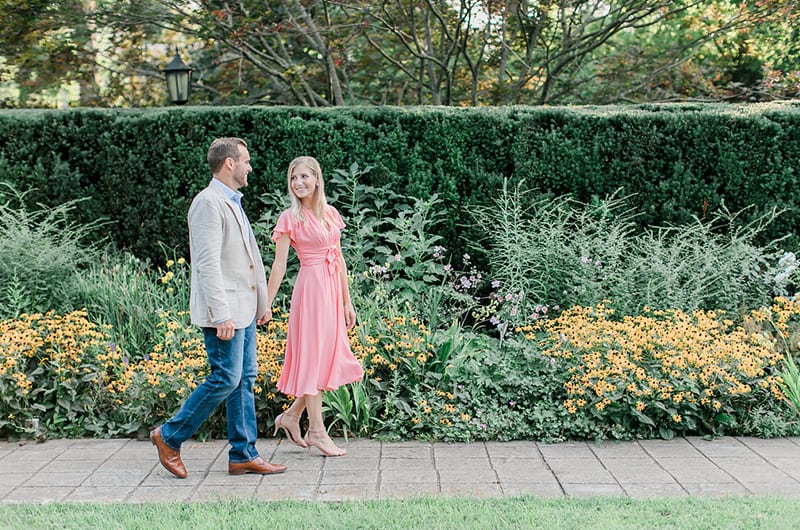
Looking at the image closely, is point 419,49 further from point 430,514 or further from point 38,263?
point 430,514

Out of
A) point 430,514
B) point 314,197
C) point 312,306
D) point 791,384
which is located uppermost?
point 314,197

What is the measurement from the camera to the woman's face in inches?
189

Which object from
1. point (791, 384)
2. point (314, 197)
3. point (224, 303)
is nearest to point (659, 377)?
point (791, 384)

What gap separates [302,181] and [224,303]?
0.97m

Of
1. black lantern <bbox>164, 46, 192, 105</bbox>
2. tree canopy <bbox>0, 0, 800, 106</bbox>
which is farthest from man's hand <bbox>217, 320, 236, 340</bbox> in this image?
black lantern <bbox>164, 46, 192, 105</bbox>

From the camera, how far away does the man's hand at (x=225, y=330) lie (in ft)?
13.8

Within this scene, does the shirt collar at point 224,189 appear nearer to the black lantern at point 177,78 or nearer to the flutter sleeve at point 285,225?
the flutter sleeve at point 285,225

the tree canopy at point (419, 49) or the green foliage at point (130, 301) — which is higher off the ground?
the tree canopy at point (419, 49)

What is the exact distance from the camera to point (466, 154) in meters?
7.43

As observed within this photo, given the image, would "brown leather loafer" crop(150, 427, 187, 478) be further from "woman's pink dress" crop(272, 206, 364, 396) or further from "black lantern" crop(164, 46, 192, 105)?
"black lantern" crop(164, 46, 192, 105)

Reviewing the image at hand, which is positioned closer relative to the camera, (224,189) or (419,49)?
(224,189)

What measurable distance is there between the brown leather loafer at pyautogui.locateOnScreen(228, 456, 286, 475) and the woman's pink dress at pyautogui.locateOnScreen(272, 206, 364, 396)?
0.45 m

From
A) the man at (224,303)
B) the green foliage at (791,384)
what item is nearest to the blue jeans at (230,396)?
the man at (224,303)

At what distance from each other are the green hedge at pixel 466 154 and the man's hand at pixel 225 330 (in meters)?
3.27
